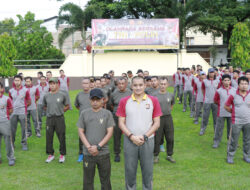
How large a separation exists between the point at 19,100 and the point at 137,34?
1507 cm

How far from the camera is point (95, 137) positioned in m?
4.49

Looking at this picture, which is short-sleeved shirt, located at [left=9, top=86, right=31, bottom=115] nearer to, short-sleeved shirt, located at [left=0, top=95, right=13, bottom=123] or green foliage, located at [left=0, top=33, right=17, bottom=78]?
short-sleeved shirt, located at [left=0, top=95, right=13, bottom=123]

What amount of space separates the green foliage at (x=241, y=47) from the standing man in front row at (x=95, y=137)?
49.9 feet

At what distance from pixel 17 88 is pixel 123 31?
577 inches

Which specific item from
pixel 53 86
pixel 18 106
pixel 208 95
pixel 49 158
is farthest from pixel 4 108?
pixel 208 95

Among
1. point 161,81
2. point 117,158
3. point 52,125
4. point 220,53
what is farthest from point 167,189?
point 220,53

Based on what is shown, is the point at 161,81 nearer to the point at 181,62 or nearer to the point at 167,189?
the point at 167,189

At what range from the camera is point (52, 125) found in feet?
22.4

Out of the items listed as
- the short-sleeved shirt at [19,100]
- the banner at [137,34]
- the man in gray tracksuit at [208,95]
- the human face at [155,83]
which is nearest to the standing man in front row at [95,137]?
the human face at [155,83]

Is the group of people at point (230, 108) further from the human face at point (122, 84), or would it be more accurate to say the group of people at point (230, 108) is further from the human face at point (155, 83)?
the human face at point (122, 84)

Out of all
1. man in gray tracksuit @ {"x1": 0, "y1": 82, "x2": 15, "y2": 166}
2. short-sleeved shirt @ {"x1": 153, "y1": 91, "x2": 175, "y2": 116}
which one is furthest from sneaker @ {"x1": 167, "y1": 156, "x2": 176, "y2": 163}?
man in gray tracksuit @ {"x1": 0, "y1": 82, "x2": 15, "y2": 166}

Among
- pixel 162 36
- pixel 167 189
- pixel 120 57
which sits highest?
pixel 162 36

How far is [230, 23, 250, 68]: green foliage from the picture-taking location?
57.7 feet

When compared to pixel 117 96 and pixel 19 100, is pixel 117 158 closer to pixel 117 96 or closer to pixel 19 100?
pixel 117 96
